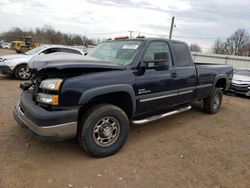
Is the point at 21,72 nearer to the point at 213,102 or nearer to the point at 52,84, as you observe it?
the point at 52,84

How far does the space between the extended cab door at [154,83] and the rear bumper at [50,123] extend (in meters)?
1.26

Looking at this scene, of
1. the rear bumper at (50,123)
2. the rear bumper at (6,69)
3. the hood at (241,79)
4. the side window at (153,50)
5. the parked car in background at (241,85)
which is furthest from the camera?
the hood at (241,79)

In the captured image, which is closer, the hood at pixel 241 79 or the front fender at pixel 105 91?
the front fender at pixel 105 91

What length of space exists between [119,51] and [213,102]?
11.1ft

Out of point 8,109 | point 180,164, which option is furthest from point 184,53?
point 8,109

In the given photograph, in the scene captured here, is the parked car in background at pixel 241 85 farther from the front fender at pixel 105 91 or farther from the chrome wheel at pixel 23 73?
the chrome wheel at pixel 23 73

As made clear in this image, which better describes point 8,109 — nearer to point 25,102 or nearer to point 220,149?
point 25,102

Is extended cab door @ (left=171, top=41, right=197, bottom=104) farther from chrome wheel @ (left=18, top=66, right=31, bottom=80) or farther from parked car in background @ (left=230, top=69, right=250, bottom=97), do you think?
chrome wheel @ (left=18, top=66, right=31, bottom=80)

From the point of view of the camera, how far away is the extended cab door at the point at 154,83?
3.90m

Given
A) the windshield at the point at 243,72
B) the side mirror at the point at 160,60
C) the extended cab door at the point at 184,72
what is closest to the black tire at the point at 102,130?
the side mirror at the point at 160,60

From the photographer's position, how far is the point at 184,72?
15.7 feet

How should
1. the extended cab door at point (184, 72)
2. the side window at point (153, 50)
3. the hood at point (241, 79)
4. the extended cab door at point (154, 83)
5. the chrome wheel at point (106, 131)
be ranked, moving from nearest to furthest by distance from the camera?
the chrome wheel at point (106, 131) < the extended cab door at point (154, 83) < the side window at point (153, 50) < the extended cab door at point (184, 72) < the hood at point (241, 79)

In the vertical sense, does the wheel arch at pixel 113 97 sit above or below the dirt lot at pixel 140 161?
above

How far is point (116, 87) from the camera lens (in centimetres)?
346
